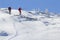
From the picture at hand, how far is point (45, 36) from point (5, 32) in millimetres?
6985

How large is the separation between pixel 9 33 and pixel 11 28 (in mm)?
2964

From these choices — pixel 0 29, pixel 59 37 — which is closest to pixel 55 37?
pixel 59 37

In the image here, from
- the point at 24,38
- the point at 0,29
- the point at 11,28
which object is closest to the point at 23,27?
the point at 11,28

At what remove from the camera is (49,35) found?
22.3 metres

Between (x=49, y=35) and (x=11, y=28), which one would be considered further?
(x=11, y=28)

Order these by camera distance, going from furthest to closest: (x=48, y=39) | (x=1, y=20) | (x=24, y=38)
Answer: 1. (x=1, y=20)
2. (x=24, y=38)
3. (x=48, y=39)

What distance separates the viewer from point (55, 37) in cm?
2125

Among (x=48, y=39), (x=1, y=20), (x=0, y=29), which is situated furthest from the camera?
(x=1, y=20)

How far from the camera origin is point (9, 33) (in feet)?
90.0

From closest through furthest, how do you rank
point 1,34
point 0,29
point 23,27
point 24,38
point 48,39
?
1. point 48,39
2. point 24,38
3. point 1,34
4. point 0,29
5. point 23,27

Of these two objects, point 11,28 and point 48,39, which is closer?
point 48,39

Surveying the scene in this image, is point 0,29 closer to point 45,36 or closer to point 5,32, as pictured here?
point 5,32

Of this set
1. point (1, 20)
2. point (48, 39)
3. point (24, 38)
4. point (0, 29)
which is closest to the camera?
point (48, 39)

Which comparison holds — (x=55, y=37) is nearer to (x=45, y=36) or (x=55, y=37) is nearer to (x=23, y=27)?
(x=45, y=36)
